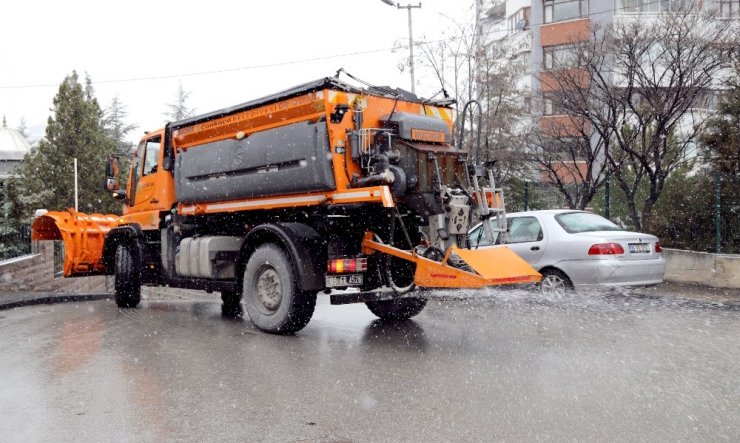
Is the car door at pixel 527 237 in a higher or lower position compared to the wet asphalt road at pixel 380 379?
higher

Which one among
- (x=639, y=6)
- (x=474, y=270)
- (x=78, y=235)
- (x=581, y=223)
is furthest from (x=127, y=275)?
(x=639, y=6)

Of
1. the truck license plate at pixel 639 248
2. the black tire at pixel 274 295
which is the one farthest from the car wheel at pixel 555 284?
the black tire at pixel 274 295

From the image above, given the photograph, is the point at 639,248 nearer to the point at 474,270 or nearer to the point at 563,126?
the point at 474,270

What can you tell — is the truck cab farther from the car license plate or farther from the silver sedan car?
the silver sedan car

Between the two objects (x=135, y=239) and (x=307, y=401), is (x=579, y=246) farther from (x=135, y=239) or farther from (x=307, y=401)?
(x=135, y=239)

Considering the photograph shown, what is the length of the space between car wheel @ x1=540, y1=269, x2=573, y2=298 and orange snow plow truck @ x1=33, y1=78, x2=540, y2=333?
7.09 ft

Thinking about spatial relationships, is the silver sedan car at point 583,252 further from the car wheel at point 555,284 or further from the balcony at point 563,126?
the balcony at point 563,126

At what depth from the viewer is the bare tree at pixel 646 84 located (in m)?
15.1

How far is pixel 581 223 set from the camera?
10.4m

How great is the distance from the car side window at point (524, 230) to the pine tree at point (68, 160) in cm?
1917

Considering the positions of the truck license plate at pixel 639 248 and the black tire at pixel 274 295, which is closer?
the black tire at pixel 274 295

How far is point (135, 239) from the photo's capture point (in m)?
10.9

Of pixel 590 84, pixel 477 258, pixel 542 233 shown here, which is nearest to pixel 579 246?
pixel 542 233

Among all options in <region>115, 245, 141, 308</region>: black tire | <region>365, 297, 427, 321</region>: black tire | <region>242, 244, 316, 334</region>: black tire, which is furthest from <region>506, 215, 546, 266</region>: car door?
<region>115, 245, 141, 308</region>: black tire
